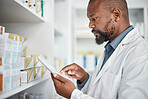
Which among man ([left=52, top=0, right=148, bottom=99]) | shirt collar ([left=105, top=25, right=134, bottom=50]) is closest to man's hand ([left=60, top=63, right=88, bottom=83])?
man ([left=52, top=0, right=148, bottom=99])

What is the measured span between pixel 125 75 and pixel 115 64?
146 millimetres

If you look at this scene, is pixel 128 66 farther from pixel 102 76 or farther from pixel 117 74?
pixel 102 76

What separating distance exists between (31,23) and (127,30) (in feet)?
2.40

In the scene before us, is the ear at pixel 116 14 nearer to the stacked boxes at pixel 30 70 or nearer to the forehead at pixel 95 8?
the forehead at pixel 95 8

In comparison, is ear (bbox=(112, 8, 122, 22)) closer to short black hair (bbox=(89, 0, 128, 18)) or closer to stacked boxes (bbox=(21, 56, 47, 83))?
short black hair (bbox=(89, 0, 128, 18))

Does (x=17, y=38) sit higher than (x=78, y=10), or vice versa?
(x=78, y=10)

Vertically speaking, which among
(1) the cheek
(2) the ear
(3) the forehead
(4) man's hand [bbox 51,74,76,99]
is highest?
(3) the forehead

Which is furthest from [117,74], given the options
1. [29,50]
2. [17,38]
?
[29,50]

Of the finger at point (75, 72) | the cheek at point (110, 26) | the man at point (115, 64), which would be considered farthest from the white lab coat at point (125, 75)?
the finger at point (75, 72)

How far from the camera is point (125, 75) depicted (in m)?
0.82

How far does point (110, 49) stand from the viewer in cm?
120

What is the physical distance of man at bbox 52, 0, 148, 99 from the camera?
2.51 feet

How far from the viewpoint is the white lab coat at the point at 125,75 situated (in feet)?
2.45

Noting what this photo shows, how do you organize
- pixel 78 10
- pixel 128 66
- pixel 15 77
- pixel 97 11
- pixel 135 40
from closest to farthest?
pixel 15 77 → pixel 128 66 → pixel 135 40 → pixel 97 11 → pixel 78 10
